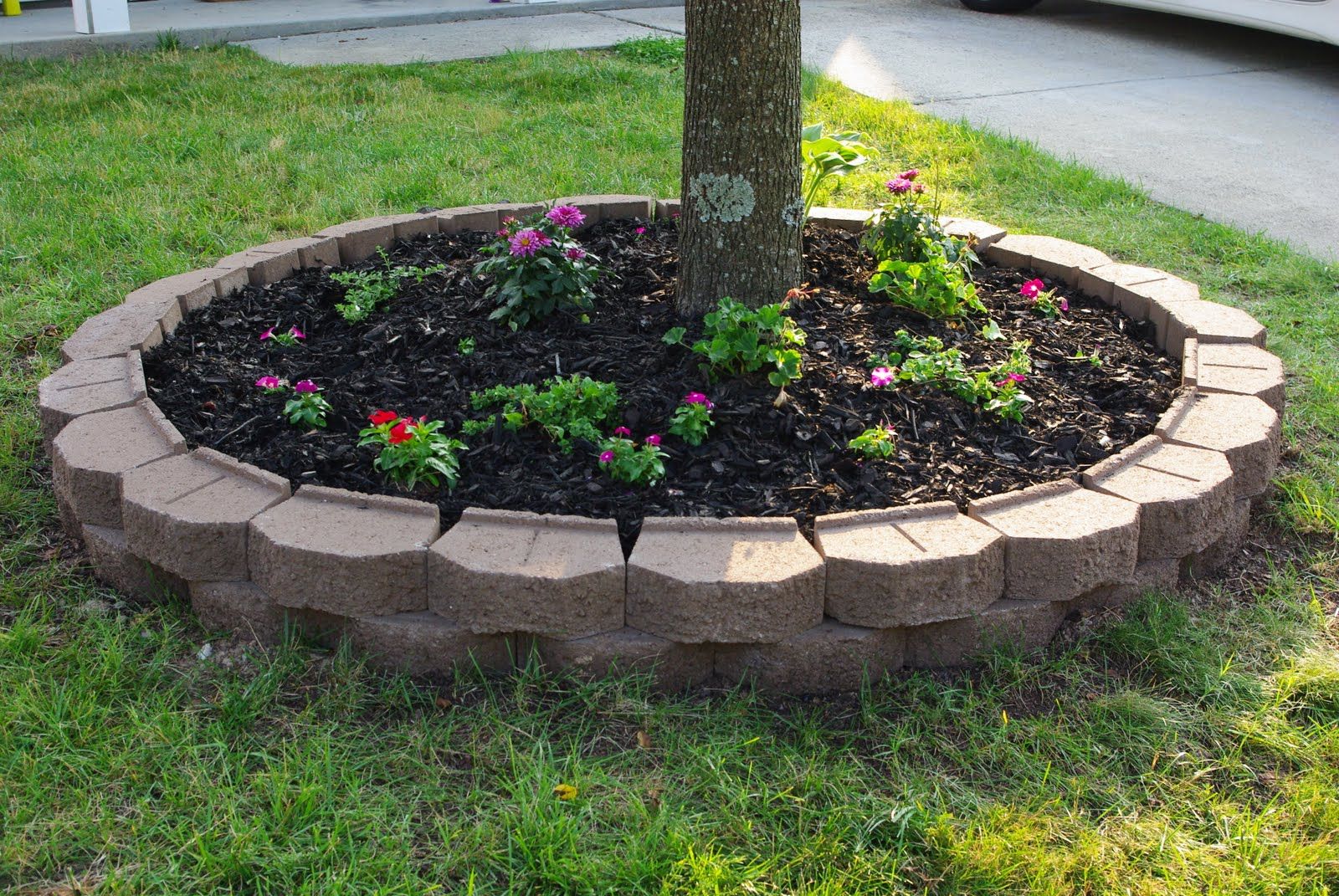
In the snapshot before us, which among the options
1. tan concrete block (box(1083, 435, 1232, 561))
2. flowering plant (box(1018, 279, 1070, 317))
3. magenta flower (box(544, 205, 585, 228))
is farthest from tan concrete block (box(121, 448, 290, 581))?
flowering plant (box(1018, 279, 1070, 317))

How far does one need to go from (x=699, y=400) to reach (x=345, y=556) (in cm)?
91

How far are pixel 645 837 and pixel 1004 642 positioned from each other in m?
0.93

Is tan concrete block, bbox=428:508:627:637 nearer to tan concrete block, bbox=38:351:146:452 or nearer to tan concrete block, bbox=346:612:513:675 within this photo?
tan concrete block, bbox=346:612:513:675

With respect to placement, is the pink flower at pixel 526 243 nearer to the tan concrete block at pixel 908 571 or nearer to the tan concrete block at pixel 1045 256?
the tan concrete block at pixel 908 571

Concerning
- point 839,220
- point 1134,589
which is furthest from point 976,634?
point 839,220

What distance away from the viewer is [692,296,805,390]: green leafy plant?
2896 mm

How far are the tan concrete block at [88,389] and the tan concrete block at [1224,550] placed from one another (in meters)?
2.64

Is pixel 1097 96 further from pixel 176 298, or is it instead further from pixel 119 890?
pixel 119 890

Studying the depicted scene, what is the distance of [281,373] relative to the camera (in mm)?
3309

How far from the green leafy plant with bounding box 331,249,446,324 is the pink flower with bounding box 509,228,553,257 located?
0.56 m

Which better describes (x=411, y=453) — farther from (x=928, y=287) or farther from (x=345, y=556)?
(x=928, y=287)

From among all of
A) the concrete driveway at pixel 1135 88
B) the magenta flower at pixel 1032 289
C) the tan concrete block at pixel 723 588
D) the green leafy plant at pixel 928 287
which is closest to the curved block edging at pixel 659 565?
the tan concrete block at pixel 723 588

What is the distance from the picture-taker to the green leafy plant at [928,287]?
342cm

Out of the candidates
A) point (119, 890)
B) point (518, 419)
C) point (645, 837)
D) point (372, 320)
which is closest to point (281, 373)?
point (372, 320)
